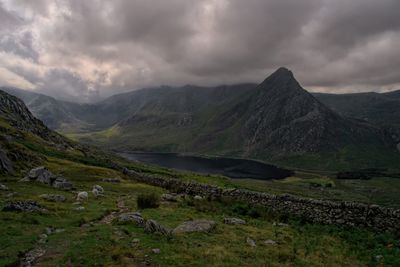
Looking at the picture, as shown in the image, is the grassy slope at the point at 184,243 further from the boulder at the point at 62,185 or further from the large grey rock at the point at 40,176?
the large grey rock at the point at 40,176

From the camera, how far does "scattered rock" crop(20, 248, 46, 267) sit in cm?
1518

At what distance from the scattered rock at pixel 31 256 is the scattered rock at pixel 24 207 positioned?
9.47m

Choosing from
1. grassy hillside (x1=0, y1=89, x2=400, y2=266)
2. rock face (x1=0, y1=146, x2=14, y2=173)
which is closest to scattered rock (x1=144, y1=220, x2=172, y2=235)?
grassy hillside (x1=0, y1=89, x2=400, y2=266)

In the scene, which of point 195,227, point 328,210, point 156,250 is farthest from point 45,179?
point 328,210

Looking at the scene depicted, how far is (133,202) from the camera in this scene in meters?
36.2

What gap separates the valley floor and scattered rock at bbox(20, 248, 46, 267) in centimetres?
Result: 15

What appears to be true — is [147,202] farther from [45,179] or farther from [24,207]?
[45,179]

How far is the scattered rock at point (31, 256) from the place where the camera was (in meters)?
15.2

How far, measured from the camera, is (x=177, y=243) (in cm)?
1905

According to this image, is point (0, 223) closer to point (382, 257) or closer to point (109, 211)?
point (109, 211)

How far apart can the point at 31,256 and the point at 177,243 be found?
8171 mm

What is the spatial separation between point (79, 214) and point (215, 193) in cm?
1979

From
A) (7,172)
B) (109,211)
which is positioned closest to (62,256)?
(109,211)

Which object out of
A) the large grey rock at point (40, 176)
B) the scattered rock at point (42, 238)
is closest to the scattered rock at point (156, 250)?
the scattered rock at point (42, 238)
